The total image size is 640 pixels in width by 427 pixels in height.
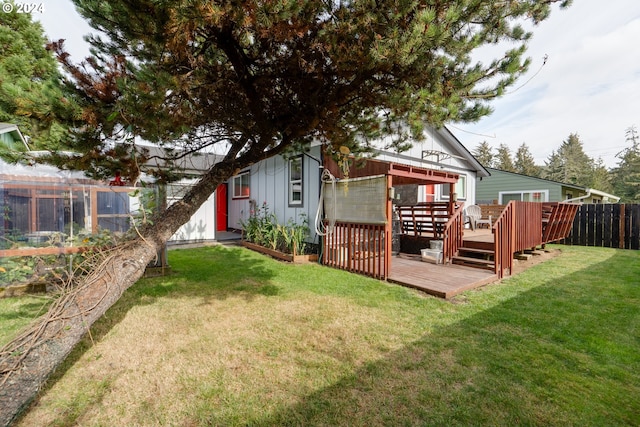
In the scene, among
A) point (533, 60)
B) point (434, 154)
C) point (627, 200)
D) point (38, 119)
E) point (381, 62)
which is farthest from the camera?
point (627, 200)

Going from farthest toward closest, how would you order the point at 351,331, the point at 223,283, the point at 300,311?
the point at 223,283, the point at 300,311, the point at 351,331

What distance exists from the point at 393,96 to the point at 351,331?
2523mm

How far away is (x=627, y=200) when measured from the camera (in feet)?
93.0

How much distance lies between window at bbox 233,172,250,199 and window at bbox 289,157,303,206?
3350mm

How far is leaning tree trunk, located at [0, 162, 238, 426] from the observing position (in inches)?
68.0

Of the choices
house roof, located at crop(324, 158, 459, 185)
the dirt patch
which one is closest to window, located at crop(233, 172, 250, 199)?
house roof, located at crop(324, 158, 459, 185)

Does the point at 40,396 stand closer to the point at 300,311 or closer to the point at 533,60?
the point at 300,311

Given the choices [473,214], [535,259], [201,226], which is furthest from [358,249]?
[201,226]

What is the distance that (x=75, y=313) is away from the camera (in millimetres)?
2195

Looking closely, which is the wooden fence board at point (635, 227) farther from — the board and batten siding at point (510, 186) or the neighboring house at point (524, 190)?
the board and batten siding at point (510, 186)

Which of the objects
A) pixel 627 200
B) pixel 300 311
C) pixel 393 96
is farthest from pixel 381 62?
pixel 627 200

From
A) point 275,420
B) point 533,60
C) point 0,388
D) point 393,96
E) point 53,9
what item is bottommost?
point 275,420

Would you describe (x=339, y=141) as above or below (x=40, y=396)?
above

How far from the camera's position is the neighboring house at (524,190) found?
15.4 m
